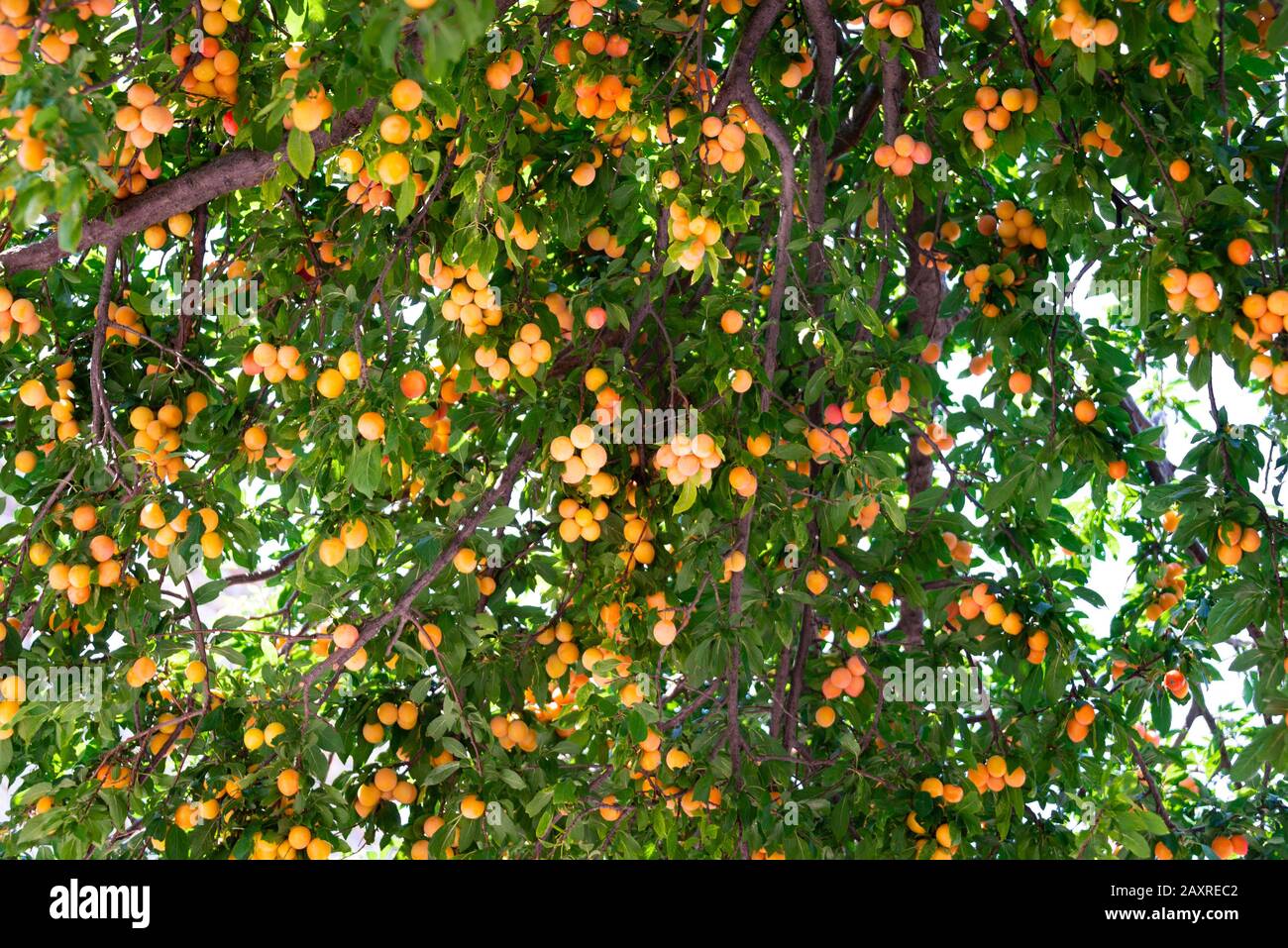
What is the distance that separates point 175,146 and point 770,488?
1376 mm

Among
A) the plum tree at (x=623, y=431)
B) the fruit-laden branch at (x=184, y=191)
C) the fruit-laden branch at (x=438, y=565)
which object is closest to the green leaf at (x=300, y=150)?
the plum tree at (x=623, y=431)

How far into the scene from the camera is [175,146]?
7.82 feet

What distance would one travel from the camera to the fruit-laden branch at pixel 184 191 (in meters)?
2.00

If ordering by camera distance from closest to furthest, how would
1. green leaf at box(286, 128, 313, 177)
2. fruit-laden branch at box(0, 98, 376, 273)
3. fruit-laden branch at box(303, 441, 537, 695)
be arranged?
green leaf at box(286, 128, 313, 177) < fruit-laden branch at box(0, 98, 376, 273) < fruit-laden branch at box(303, 441, 537, 695)

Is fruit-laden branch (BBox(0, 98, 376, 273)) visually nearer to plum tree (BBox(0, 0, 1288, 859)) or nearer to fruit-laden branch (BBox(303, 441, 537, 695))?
plum tree (BBox(0, 0, 1288, 859))

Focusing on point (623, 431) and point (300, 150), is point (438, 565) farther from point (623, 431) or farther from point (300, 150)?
point (300, 150)

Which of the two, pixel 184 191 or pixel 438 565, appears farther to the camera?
pixel 438 565

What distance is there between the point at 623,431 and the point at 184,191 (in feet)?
2.91

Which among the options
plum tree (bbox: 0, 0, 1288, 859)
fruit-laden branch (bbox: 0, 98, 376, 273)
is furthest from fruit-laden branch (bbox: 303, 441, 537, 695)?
fruit-laden branch (bbox: 0, 98, 376, 273)

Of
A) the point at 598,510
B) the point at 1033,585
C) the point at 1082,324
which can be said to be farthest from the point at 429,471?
the point at 1082,324

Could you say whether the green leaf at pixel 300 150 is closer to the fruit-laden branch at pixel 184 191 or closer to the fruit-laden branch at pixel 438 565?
the fruit-laden branch at pixel 184 191

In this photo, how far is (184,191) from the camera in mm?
2064

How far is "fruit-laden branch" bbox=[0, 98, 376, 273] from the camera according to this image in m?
2.00

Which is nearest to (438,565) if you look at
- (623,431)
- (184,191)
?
(623,431)
